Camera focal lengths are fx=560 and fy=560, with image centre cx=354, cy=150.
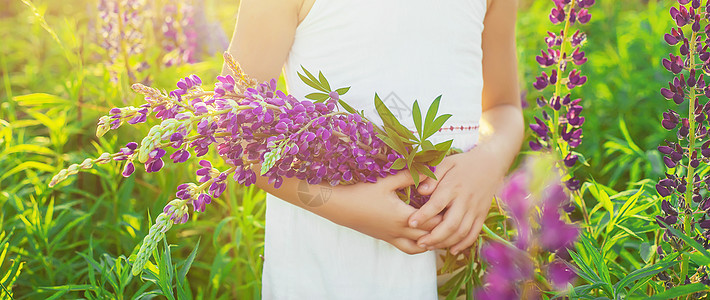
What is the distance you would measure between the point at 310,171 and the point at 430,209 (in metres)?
0.25

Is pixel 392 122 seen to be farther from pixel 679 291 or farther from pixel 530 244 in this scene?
pixel 679 291

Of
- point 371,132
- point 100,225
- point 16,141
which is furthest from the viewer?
point 16,141

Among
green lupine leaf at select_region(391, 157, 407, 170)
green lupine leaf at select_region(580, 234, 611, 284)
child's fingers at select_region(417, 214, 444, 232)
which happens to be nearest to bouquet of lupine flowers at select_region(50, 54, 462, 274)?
green lupine leaf at select_region(391, 157, 407, 170)

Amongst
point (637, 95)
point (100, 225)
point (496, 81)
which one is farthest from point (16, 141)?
point (637, 95)

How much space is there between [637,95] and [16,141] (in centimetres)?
265

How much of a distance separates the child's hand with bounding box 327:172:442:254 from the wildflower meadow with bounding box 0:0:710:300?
1.0 inches

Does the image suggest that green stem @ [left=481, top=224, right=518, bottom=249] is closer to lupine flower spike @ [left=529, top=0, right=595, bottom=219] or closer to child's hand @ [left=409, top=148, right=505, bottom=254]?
child's hand @ [left=409, top=148, right=505, bottom=254]

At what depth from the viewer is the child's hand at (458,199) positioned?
1.08 m

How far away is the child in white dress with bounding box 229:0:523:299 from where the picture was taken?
1094mm

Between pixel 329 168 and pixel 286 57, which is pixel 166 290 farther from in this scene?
pixel 286 57

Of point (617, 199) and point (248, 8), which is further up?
point (248, 8)

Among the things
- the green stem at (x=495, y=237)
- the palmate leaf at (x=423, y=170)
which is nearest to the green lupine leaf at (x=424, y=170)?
the palmate leaf at (x=423, y=170)

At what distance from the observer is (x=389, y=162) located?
3.34 feet

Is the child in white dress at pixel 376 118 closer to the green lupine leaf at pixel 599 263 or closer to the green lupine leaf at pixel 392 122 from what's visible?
the green lupine leaf at pixel 392 122
